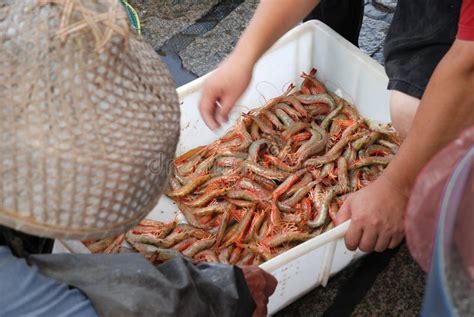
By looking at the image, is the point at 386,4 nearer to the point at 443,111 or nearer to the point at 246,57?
the point at 246,57

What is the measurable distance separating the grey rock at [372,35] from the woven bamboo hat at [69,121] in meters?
3.06

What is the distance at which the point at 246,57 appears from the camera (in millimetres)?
2543

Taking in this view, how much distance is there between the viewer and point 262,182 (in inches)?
128

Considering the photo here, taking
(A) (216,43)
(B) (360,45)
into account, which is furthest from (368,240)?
(A) (216,43)

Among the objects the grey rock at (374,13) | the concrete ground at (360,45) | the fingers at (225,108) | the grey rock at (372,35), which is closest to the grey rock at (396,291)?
the concrete ground at (360,45)

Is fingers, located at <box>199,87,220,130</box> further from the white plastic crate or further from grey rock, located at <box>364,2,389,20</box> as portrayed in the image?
grey rock, located at <box>364,2,389,20</box>

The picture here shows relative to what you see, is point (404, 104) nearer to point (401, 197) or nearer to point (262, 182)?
point (401, 197)

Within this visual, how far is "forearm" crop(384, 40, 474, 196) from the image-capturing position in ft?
6.80

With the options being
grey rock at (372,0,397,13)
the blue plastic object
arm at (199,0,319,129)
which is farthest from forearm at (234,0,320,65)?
grey rock at (372,0,397,13)

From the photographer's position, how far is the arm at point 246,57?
8.09ft

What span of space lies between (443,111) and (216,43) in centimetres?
254

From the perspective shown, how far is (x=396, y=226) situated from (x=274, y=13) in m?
1.05

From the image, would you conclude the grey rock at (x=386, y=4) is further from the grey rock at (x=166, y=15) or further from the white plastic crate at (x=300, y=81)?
the grey rock at (x=166, y=15)

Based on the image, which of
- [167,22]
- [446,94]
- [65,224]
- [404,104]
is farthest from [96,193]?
[167,22]
